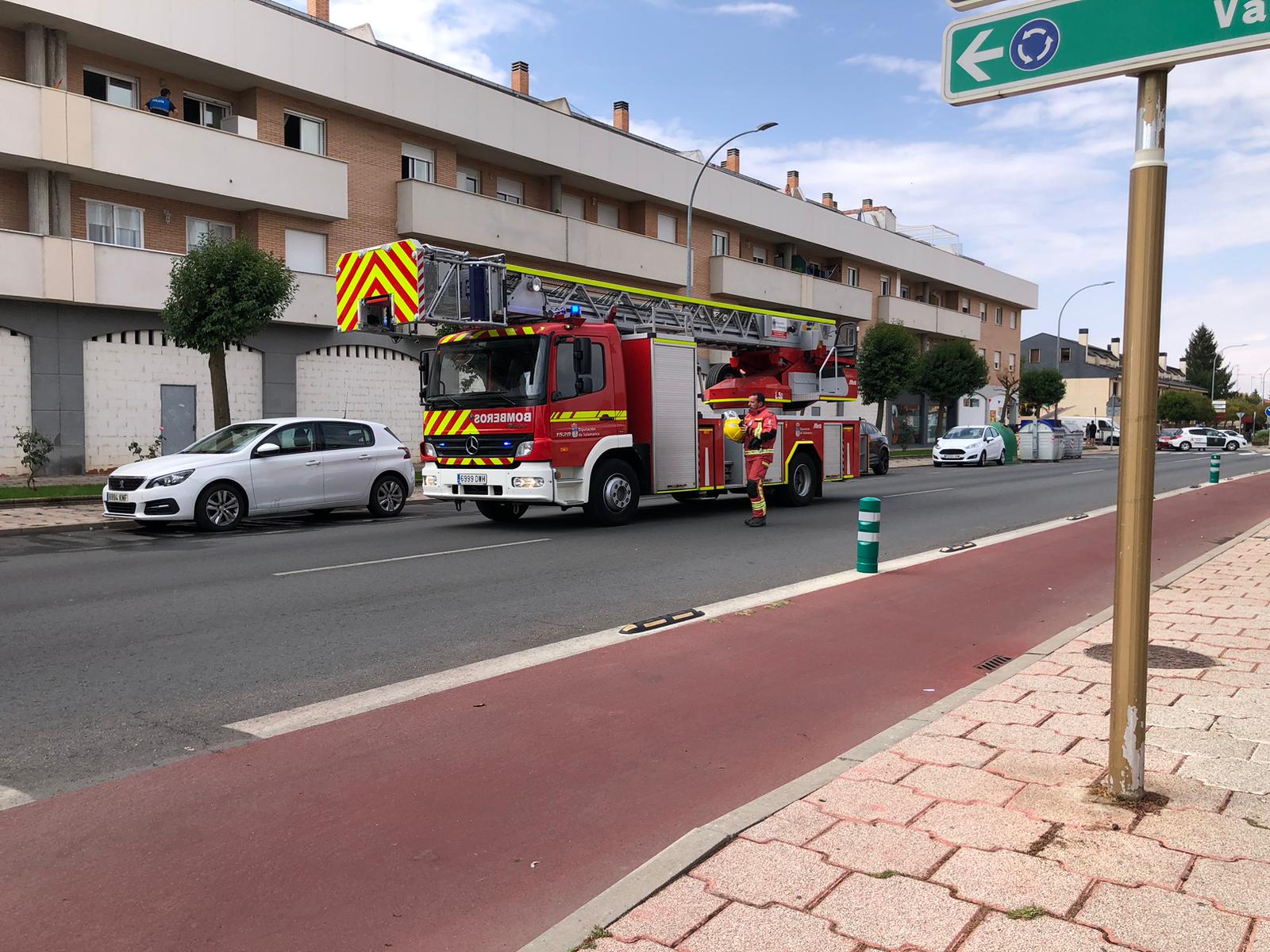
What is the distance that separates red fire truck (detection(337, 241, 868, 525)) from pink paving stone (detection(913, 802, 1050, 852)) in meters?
9.67

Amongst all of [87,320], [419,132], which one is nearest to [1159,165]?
[87,320]

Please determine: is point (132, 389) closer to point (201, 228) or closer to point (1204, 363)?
point (201, 228)

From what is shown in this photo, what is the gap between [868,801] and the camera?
386 cm

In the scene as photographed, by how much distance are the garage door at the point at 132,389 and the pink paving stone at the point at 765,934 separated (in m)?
22.1

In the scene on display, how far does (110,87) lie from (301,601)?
20.0 meters

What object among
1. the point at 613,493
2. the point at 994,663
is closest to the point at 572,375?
the point at 613,493

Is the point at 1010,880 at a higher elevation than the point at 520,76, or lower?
lower

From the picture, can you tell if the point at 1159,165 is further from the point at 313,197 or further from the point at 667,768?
the point at 313,197

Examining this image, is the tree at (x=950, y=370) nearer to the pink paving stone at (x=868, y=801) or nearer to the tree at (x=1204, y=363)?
the pink paving stone at (x=868, y=801)

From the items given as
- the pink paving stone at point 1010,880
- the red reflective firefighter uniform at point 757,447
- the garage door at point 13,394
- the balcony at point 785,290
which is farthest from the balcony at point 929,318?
the pink paving stone at point 1010,880

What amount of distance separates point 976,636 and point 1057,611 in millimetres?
1385

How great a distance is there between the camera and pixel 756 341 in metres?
17.6

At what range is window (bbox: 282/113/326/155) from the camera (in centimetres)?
2597

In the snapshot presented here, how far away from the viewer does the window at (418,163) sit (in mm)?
28719
